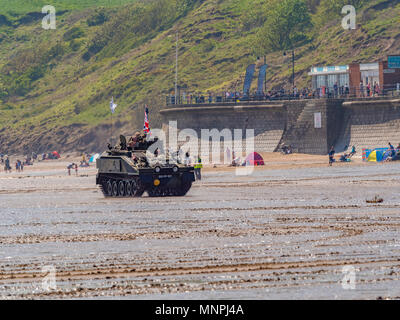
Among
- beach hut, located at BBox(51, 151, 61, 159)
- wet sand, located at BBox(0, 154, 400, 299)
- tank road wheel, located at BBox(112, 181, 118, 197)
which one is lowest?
wet sand, located at BBox(0, 154, 400, 299)

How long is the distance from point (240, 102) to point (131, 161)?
1436 inches

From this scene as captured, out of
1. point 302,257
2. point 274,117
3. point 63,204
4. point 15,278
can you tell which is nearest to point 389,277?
point 302,257

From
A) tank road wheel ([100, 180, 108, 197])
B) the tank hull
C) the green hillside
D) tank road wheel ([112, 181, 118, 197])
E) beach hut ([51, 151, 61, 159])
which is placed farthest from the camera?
beach hut ([51, 151, 61, 159])

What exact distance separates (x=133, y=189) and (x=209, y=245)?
18468mm

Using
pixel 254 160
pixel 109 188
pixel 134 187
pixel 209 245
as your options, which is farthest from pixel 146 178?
pixel 254 160

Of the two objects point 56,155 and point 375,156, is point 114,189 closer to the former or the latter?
point 375,156

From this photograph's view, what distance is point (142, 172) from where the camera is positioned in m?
37.0

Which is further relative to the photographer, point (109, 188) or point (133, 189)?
point (109, 188)

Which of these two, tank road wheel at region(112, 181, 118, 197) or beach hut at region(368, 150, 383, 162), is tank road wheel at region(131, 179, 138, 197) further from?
beach hut at region(368, 150, 383, 162)

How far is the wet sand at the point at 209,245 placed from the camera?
14.5 metres

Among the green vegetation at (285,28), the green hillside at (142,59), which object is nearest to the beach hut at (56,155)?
the green hillside at (142,59)

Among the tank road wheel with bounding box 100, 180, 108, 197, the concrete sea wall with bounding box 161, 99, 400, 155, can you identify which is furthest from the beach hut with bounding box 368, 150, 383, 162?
the tank road wheel with bounding box 100, 180, 108, 197

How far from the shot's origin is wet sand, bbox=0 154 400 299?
1446 cm

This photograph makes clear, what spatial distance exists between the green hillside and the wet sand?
6324cm
